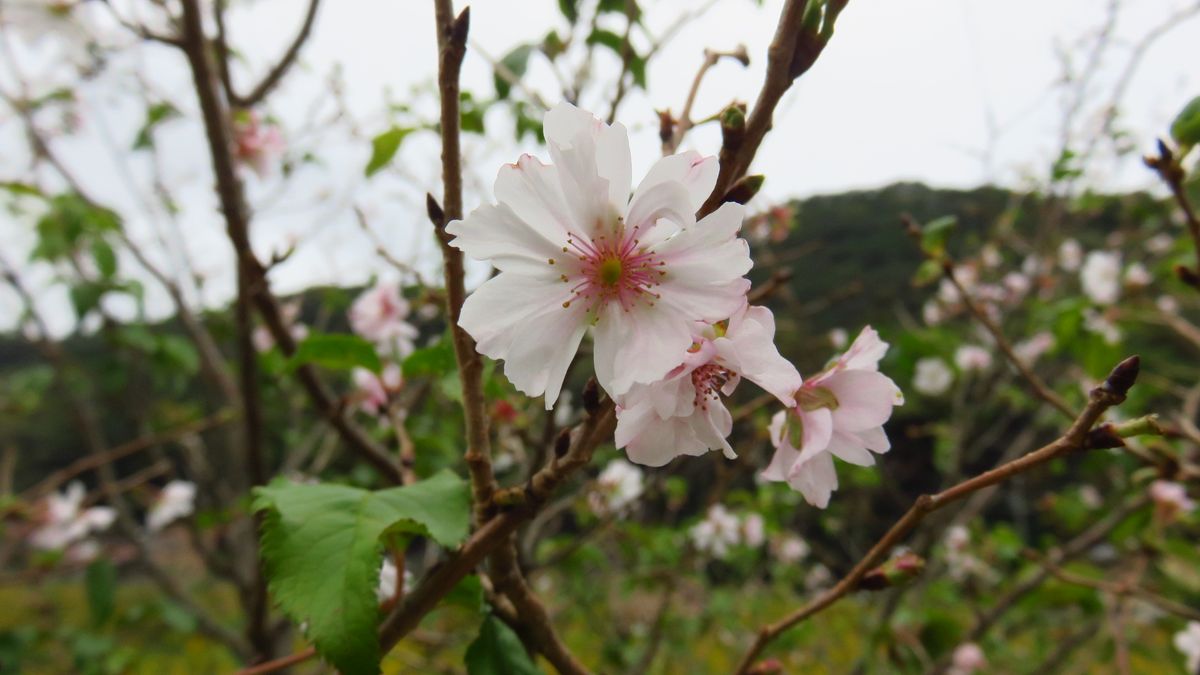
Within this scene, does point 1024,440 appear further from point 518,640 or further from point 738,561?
point 518,640

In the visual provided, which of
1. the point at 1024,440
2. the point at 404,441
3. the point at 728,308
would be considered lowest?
the point at 1024,440

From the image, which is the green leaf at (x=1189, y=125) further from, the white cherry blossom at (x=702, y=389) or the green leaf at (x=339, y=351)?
the green leaf at (x=339, y=351)

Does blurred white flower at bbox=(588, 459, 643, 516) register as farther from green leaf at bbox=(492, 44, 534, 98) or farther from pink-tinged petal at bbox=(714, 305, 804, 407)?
pink-tinged petal at bbox=(714, 305, 804, 407)

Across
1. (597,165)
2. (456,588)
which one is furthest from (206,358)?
(597,165)

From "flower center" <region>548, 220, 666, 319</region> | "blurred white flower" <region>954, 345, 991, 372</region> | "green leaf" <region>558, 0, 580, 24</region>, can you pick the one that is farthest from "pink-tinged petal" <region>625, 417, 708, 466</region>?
"blurred white flower" <region>954, 345, 991, 372</region>

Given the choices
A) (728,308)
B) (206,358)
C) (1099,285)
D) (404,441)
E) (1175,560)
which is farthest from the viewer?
(1099,285)

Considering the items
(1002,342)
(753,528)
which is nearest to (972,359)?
(753,528)
